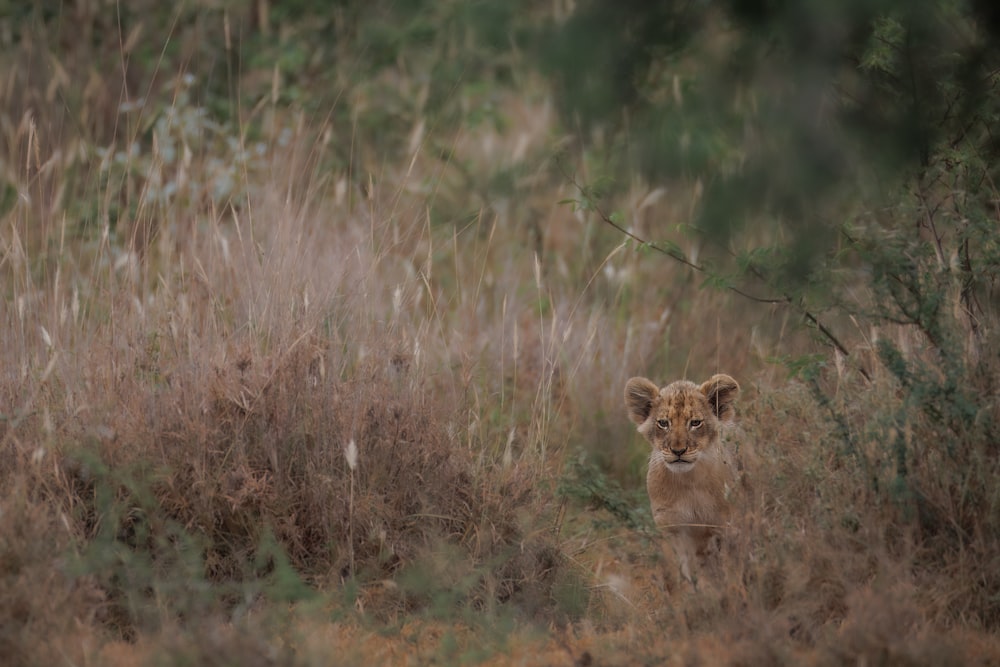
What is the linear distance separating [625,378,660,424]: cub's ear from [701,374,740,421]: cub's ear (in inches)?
8.7

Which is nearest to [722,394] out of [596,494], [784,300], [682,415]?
Result: [682,415]

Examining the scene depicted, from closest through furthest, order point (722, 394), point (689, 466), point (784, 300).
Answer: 1. point (784, 300)
2. point (689, 466)
3. point (722, 394)

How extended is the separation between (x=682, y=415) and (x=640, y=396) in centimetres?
28

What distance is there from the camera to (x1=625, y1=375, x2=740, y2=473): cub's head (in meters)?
Result: 5.16

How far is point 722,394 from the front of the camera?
5.37 m

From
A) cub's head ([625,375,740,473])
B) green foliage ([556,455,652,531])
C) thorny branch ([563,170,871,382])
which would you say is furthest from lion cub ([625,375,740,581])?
thorny branch ([563,170,871,382])

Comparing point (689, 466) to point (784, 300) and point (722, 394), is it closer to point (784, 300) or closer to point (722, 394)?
point (722, 394)

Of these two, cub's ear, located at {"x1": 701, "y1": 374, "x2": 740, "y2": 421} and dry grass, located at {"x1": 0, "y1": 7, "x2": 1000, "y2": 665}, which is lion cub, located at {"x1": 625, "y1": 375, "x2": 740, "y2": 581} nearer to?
cub's ear, located at {"x1": 701, "y1": 374, "x2": 740, "y2": 421}

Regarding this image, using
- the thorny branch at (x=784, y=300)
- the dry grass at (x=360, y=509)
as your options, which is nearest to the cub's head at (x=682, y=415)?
the dry grass at (x=360, y=509)

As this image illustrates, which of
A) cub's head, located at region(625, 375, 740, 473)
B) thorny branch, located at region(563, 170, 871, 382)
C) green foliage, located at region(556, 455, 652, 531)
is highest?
thorny branch, located at region(563, 170, 871, 382)

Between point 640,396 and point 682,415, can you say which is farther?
point 640,396

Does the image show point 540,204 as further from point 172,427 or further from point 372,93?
point 172,427

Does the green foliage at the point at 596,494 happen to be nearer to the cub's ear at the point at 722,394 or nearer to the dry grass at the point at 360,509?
the dry grass at the point at 360,509

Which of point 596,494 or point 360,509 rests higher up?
point 596,494
